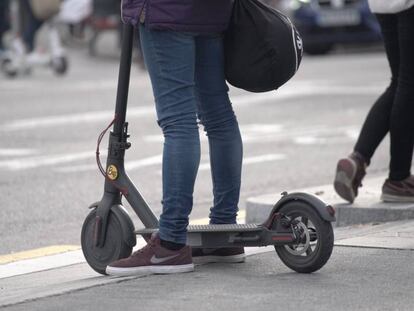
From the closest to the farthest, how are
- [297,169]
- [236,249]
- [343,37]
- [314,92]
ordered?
[236,249] < [297,169] < [314,92] < [343,37]

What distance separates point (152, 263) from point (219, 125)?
638 mm

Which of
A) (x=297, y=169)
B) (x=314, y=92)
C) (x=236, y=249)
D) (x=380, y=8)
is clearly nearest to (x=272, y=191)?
(x=297, y=169)

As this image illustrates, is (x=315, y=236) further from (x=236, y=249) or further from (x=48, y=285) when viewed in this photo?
(x=48, y=285)

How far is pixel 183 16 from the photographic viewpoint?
5.19m

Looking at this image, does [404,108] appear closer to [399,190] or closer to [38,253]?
[399,190]

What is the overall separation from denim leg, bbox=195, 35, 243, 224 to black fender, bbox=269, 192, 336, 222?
29cm

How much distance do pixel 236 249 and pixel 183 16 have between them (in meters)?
0.99

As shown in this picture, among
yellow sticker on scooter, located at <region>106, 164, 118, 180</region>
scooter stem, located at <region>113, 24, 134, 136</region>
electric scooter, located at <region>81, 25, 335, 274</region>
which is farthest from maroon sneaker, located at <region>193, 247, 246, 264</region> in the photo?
scooter stem, located at <region>113, 24, 134, 136</region>

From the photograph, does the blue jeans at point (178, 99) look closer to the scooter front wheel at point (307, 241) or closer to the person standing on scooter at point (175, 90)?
the person standing on scooter at point (175, 90)

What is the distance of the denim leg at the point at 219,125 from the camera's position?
17.7 feet

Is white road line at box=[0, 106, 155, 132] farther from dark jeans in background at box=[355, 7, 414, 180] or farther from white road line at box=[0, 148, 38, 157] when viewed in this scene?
dark jeans in background at box=[355, 7, 414, 180]

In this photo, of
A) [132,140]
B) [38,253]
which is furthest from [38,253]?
[132,140]

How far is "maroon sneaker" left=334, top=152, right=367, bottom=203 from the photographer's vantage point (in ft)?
23.1

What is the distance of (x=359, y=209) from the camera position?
6965 millimetres
